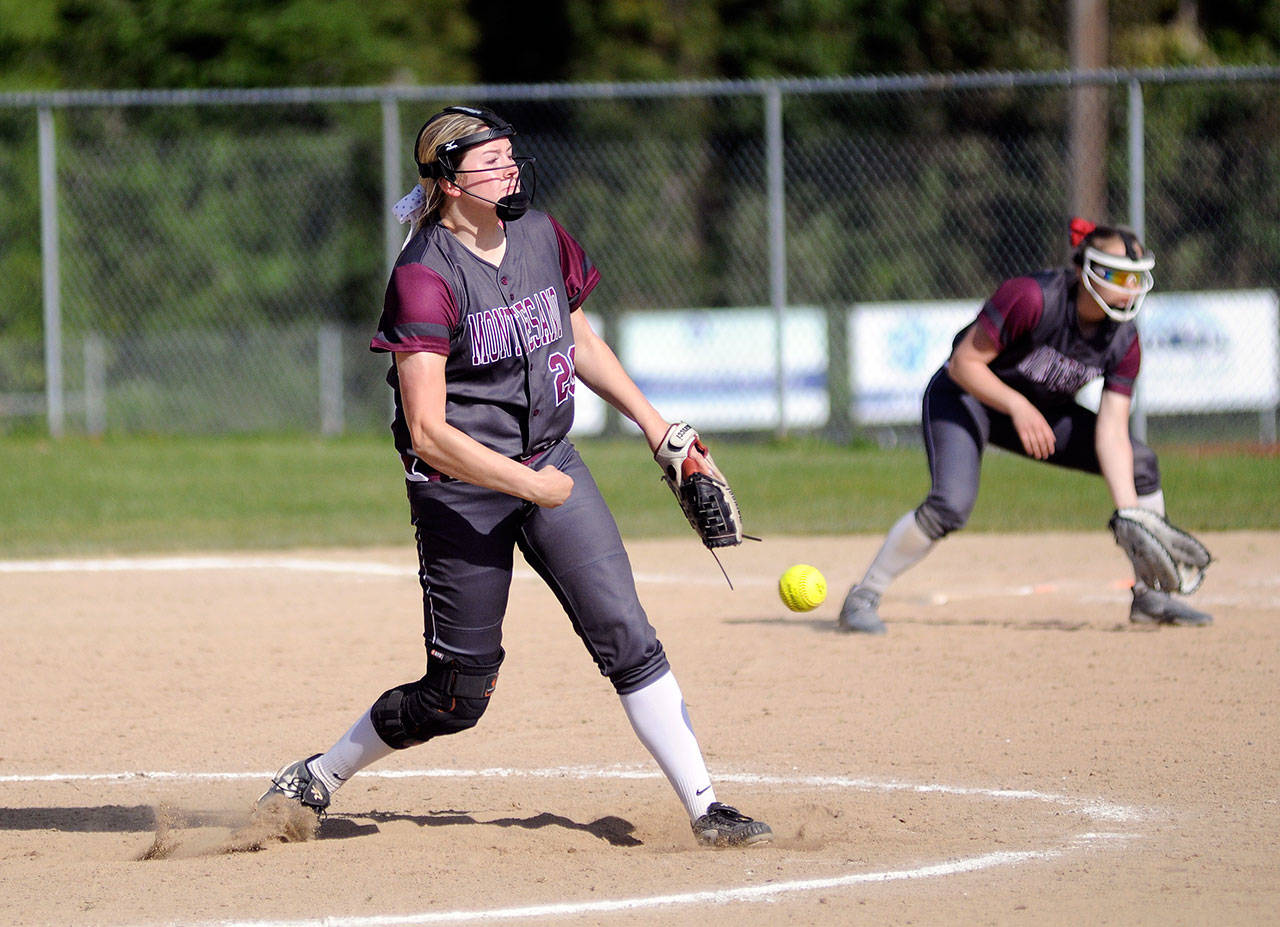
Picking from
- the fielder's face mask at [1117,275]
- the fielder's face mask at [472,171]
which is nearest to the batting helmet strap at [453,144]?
the fielder's face mask at [472,171]

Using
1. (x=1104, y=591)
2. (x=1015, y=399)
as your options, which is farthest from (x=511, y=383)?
(x=1104, y=591)

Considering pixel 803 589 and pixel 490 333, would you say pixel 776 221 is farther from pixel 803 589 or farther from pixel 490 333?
pixel 490 333

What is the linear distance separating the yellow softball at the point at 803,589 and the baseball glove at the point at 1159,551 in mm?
1573

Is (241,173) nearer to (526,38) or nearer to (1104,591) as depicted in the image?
(526,38)

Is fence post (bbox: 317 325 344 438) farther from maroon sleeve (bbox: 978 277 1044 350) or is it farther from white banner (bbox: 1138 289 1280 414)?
maroon sleeve (bbox: 978 277 1044 350)

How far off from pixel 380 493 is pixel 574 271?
25.5 ft

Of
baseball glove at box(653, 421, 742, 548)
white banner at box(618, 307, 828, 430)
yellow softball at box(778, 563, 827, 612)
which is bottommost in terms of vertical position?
white banner at box(618, 307, 828, 430)

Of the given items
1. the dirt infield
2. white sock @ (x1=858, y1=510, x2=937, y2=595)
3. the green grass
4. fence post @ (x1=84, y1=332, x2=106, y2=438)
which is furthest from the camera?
fence post @ (x1=84, y1=332, x2=106, y2=438)

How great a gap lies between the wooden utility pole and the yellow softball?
976 centimetres

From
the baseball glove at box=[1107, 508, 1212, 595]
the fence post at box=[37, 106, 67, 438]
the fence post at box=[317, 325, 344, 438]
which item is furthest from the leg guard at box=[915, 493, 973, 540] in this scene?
the fence post at box=[317, 325, 344, 438]

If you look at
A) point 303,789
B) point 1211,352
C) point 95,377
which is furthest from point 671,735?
point 95,377

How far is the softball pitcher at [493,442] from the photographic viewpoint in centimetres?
396

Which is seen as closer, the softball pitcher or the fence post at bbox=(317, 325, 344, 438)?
the softball pitcher

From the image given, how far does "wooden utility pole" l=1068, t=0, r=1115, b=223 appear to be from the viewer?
14.5m
